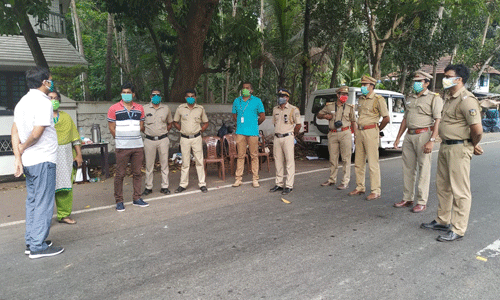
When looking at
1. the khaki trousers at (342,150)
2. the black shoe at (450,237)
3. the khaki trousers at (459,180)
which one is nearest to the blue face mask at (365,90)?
the khaki trousers at (342,150)

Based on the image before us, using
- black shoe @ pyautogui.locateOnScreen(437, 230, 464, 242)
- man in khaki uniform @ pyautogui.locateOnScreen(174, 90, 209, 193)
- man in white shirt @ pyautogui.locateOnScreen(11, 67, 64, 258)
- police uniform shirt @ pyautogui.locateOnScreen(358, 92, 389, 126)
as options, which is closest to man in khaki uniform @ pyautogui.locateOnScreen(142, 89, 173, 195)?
man in khaki uniform @ pyautogui.locateOnScreen(174, 90, 209, 193)

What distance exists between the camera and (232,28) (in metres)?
10.8

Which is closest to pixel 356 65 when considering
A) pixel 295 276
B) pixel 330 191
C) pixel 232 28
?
pixel 232 28

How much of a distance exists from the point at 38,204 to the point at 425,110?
5073 mm

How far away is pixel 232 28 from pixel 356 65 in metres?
15.0

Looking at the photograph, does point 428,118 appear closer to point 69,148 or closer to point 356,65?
point 69,148

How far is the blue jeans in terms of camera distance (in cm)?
377

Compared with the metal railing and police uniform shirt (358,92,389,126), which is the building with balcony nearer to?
the metal railing

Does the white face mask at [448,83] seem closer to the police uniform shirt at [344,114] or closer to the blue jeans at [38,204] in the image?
the police uniform shirt at [344,114]

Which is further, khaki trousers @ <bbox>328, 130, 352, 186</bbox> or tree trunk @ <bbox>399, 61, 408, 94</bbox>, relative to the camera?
tree trunk @ <bbox>399, 61, 408, 94</bbox>

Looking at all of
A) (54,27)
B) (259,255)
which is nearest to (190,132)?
(259,255)

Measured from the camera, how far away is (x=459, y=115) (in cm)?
417

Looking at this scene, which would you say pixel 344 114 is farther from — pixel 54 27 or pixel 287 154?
pixel 54 27

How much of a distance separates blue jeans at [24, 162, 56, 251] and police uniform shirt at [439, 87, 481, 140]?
177 inches
